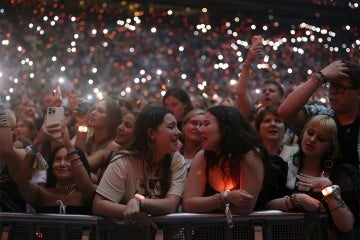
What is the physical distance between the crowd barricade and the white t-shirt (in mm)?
322

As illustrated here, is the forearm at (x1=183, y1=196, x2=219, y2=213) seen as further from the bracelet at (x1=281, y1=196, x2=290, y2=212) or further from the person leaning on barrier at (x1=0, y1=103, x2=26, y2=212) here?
the person leaning on barrier at (x1=0, y1=103, x2=26, y2=212)

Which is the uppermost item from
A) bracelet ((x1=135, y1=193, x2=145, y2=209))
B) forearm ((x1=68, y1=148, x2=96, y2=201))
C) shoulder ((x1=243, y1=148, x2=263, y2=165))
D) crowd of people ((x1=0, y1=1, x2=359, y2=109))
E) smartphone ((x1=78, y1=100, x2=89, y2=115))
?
crowd of people ((x1=0, y1=1, x2=359, y2=109))

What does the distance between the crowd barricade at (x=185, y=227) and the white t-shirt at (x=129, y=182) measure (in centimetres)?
32

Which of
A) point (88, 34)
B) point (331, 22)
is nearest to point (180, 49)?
point (88, 34)

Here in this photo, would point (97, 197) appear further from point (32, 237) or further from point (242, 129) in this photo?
point (242, 129)

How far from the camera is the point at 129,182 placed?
4.18m

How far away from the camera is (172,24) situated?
2256 cm

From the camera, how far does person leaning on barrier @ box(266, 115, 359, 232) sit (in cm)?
390

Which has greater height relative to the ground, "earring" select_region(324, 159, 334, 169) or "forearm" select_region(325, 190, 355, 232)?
"earring" select_region(324, 159, 334, 169)

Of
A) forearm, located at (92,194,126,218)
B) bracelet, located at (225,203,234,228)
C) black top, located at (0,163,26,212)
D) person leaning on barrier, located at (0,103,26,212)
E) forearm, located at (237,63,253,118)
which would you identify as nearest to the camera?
bracelet, located at (225,203,234,228)

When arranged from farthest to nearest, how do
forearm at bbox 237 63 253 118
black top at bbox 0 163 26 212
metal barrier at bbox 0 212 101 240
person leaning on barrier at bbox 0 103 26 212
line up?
forearm at bbox 237 63 253 118, black top at bbox 0 163 26 212, person leaning on barrier at bbox 0 103 26 212, metal barrier at bbox 0 212 101 240

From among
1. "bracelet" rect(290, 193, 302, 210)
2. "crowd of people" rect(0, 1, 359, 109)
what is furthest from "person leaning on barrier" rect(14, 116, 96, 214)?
"crowd of people" rect(0, 1, 359, 109)

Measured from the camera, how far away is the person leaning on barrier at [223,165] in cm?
399

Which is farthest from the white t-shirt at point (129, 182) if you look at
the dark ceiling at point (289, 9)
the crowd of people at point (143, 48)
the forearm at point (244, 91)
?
the crowd of people at point (143, 48)
